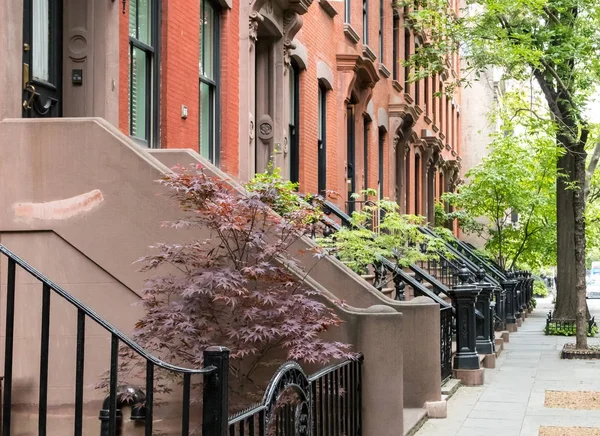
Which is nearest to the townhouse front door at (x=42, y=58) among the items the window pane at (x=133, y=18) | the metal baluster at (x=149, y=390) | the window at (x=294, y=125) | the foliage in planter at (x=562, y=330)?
the window pane at (x=133, y=18)

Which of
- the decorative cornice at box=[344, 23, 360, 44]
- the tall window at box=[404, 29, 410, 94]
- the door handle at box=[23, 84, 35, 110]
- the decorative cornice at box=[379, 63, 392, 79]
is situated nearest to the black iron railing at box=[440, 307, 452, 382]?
the door handle at box=[23, 84, 35, 110]

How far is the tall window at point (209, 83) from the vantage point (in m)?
12.9

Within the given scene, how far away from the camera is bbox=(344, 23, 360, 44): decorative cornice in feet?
66.6

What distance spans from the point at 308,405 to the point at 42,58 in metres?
4.48

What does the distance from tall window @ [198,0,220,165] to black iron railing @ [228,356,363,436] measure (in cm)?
530

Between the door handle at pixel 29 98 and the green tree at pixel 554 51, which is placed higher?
the green tree at pixel 554 51

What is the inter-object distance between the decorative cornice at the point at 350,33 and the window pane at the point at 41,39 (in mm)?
11537

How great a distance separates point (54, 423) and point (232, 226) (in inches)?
83.0

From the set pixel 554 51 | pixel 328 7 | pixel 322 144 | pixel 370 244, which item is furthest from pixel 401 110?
pixel 370 244

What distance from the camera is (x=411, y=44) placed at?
2936cm

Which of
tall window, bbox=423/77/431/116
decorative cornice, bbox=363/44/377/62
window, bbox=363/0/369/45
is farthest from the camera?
tall window, bbox=423/77/431/116

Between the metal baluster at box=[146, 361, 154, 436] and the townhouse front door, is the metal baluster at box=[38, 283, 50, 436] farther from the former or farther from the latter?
the townhouse front door

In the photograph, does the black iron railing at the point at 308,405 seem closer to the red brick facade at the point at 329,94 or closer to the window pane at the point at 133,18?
the red brick facade at the point at 329,94

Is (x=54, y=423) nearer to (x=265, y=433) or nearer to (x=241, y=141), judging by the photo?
(x=265, y=433)
